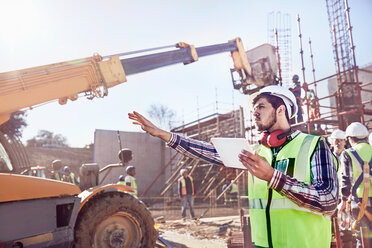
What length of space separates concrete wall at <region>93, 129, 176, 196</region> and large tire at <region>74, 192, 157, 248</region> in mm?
14188

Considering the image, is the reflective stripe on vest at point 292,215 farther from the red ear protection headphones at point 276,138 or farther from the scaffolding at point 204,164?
→ the scaffolding at point 204,164

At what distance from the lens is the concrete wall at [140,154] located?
1908cm

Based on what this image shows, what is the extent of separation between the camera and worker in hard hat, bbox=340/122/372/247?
3.84 meters

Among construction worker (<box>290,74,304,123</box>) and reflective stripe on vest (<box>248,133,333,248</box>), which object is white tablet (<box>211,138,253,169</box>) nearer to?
reflective stripe on vest (<box>248,133,333,248</box>)

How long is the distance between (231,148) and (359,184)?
9.61 feet

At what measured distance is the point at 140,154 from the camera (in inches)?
811

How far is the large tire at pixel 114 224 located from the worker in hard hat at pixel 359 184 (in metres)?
2.94

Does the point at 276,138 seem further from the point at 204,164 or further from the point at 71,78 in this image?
the point at 204,164

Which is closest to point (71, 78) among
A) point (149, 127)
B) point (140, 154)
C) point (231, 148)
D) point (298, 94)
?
point (149, 127)

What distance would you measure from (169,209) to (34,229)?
1160 centimetres

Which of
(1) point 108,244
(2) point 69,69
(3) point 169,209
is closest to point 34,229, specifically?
(1) point 108,244

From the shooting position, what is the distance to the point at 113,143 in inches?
766

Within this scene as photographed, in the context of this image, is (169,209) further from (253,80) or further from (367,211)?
(367,211)

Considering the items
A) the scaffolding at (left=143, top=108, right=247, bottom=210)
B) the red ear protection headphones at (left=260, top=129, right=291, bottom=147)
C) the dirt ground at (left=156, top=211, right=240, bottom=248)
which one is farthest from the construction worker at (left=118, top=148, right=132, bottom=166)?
the scaffolding at (left=143, top=108, right=247, bottom=210)
